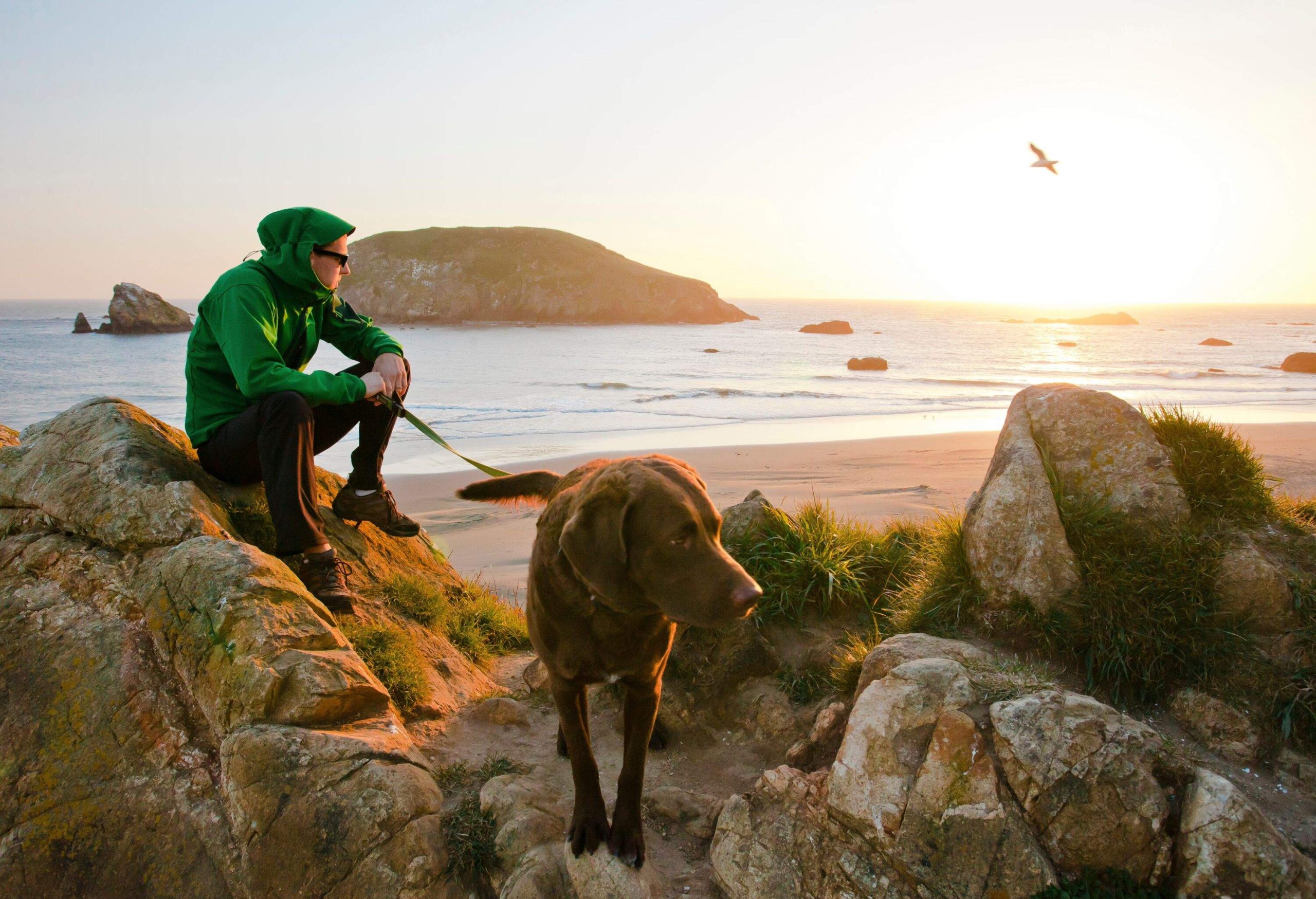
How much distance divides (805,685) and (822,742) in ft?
2.11

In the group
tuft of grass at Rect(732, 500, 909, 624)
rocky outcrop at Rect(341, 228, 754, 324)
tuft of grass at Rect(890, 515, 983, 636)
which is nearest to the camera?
tuft of grass at Rect(890, 515, 983, 636)

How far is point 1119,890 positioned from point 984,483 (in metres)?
2.64

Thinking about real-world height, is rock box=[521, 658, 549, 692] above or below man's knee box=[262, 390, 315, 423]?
below

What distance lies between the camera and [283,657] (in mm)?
3275

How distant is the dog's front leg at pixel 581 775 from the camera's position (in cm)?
318

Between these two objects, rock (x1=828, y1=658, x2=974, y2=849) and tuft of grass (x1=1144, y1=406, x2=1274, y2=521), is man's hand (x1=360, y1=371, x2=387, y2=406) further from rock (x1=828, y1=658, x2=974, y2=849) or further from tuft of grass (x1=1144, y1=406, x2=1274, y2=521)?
tuft of grass (x1=1144, y1=406, x2=1274, y2=521)

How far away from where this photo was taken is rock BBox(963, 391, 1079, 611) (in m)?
4.04

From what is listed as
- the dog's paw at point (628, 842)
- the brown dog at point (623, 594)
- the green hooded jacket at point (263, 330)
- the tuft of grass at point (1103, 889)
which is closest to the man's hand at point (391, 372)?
the green hooded jacket at point (263, 330)

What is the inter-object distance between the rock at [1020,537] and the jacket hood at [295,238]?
4.13 metres

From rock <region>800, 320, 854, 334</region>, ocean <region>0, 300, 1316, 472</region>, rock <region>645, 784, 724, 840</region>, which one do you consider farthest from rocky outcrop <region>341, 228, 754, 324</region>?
rock <region>645, 784, 724, 840</region>

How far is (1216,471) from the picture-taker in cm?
428

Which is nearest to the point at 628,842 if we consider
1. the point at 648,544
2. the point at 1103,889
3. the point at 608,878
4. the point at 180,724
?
the point at 608,878

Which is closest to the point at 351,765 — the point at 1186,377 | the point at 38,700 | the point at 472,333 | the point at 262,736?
the point at 262,736

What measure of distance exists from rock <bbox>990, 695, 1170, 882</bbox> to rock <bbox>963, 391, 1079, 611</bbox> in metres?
1.25
